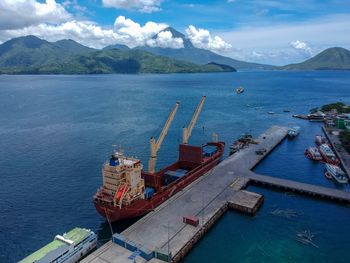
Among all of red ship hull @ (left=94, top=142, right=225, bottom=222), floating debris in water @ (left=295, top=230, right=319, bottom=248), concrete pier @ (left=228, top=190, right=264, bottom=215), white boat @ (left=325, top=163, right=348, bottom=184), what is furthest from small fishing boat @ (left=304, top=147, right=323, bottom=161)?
floating debris in water @ (left=295, top=230, right=319, bottom=248)

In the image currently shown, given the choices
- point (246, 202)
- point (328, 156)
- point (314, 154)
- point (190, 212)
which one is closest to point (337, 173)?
point (328, 156)

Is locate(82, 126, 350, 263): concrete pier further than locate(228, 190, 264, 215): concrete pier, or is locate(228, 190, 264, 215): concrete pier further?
locate(228, 190, 264, 215): concrete pier

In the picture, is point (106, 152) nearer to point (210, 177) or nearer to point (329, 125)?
point (210, 177)

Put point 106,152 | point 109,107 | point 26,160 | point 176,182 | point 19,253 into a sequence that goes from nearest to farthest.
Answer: point 19,253
point 176,182
point 26,160
point 106,152
point 109,107

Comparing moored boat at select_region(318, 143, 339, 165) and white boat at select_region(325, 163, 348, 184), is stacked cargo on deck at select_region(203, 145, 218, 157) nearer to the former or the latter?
white boat at select_region(325, 163, 348, 184)

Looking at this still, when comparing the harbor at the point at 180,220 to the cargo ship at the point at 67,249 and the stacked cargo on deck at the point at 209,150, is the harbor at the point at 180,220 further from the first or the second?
the stacked cargo on deck at the point at 209,150

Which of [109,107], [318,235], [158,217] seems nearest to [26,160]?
[158,217]
